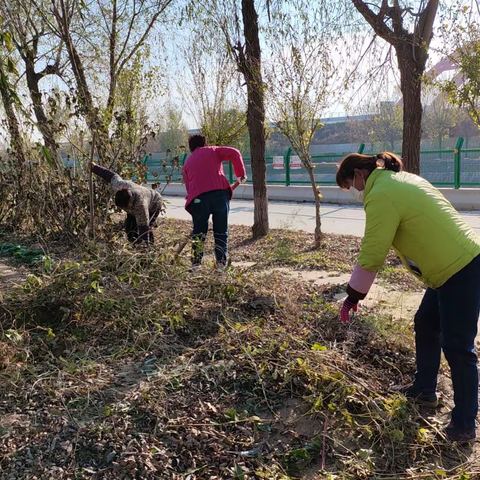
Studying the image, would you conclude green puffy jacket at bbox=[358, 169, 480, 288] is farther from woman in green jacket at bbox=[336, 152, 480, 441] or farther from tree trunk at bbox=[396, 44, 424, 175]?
tree trunk at bbox=[396, 44, 424, 175]

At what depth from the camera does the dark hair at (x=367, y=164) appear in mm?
2938

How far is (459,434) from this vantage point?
2750 millimetres

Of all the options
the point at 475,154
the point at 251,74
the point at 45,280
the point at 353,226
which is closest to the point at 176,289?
the point at 45,280

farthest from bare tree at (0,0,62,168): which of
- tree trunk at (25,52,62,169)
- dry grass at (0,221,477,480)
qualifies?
dry grass at (0,221,477,480)

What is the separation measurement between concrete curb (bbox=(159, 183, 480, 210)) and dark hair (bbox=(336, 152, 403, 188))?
38.1 feet

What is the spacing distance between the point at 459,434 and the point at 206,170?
3989mm

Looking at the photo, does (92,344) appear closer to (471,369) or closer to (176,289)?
(176,289)

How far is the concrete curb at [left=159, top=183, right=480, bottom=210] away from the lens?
13.5 m

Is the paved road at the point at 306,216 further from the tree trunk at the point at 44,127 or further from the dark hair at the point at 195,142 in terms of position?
the tree trunk at the point at 44,127

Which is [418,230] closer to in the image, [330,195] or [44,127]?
[44,127]

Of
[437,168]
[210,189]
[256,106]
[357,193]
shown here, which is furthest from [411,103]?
[437,168]

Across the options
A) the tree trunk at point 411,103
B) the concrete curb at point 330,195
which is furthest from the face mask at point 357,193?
the concrete curb at point 330,195

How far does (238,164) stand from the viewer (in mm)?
6098

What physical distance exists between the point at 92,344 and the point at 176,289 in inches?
34.0
